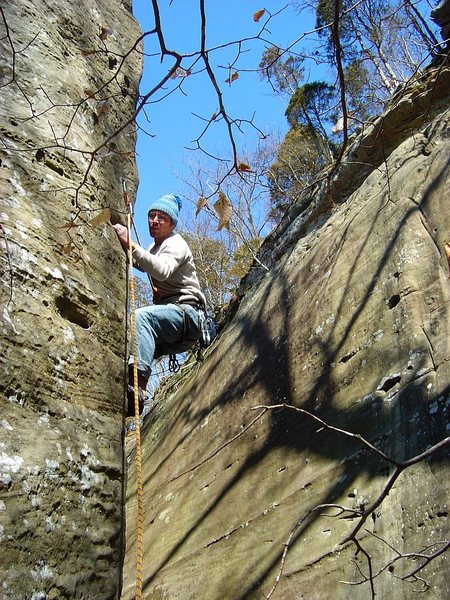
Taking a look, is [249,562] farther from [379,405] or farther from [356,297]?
[356,297]

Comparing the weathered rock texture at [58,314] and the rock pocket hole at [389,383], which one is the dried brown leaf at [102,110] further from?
the rock pocket hole at [389,383]

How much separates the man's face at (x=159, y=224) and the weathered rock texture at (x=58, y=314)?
1448 millimetres

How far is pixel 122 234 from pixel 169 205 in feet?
5.64

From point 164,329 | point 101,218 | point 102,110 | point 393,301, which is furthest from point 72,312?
point 164,329

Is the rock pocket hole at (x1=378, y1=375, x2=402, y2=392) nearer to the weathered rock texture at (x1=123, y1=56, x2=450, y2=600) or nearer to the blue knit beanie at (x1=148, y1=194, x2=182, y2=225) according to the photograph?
the weathered rock texture at (x1=123, y1=56, x2=450, y2=600)

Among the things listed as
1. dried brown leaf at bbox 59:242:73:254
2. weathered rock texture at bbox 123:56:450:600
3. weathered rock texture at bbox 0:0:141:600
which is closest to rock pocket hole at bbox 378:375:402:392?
weathered rock texture at bbox 123:56:450:600

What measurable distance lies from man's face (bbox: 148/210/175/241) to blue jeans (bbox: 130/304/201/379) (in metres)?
0.60

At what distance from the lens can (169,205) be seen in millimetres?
4469

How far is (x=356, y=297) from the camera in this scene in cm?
314

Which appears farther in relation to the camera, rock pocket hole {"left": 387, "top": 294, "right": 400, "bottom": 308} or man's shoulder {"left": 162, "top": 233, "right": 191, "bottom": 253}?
man's shoulder {"left": 162, "top": 233, "right": 191, "bottom": 253}

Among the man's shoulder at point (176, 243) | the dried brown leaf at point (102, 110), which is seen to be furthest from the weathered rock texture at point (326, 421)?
the dried brown leaf at point (102, 110)

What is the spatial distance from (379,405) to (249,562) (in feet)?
2.87

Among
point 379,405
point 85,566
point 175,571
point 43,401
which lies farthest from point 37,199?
point 175,571

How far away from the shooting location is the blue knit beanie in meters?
4.41
